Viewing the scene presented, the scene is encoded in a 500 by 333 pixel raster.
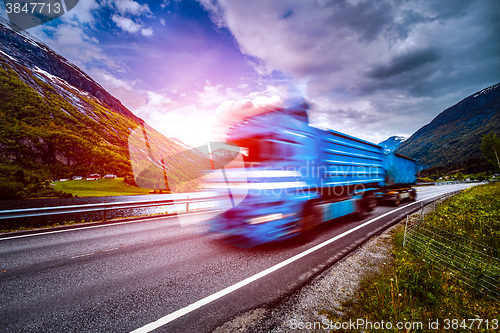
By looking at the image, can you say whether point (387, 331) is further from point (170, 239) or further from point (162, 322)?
point (170, 239)

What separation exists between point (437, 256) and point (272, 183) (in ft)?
12.0

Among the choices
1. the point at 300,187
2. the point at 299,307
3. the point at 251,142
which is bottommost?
the point at 299,307

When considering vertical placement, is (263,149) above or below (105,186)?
above

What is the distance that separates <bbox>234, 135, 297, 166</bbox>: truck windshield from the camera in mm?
5316

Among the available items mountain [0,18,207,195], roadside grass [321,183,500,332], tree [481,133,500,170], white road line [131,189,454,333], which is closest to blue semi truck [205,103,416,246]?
white road line [131,189,454,333]

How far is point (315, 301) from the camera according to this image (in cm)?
269

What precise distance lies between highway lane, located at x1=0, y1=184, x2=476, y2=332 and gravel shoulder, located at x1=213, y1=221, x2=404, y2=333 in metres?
0.17

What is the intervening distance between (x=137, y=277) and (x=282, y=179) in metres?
3.79

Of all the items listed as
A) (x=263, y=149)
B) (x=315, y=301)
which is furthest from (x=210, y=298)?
(x=263, y=149)

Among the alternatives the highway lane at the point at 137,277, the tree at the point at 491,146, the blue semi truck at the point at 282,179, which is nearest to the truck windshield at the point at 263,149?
the blue semi truck at the point at 282,179

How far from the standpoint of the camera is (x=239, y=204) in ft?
16.2

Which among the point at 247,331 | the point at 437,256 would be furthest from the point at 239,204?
the point at 437,256

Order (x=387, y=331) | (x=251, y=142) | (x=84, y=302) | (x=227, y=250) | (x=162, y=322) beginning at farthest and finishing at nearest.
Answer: (x=251, y=142)
(x=227, y=250)
(x=84, y=302)
(x=162, y=322)
(x=387, y=331)

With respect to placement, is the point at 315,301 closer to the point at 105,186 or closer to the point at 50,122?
the point at 105,186
